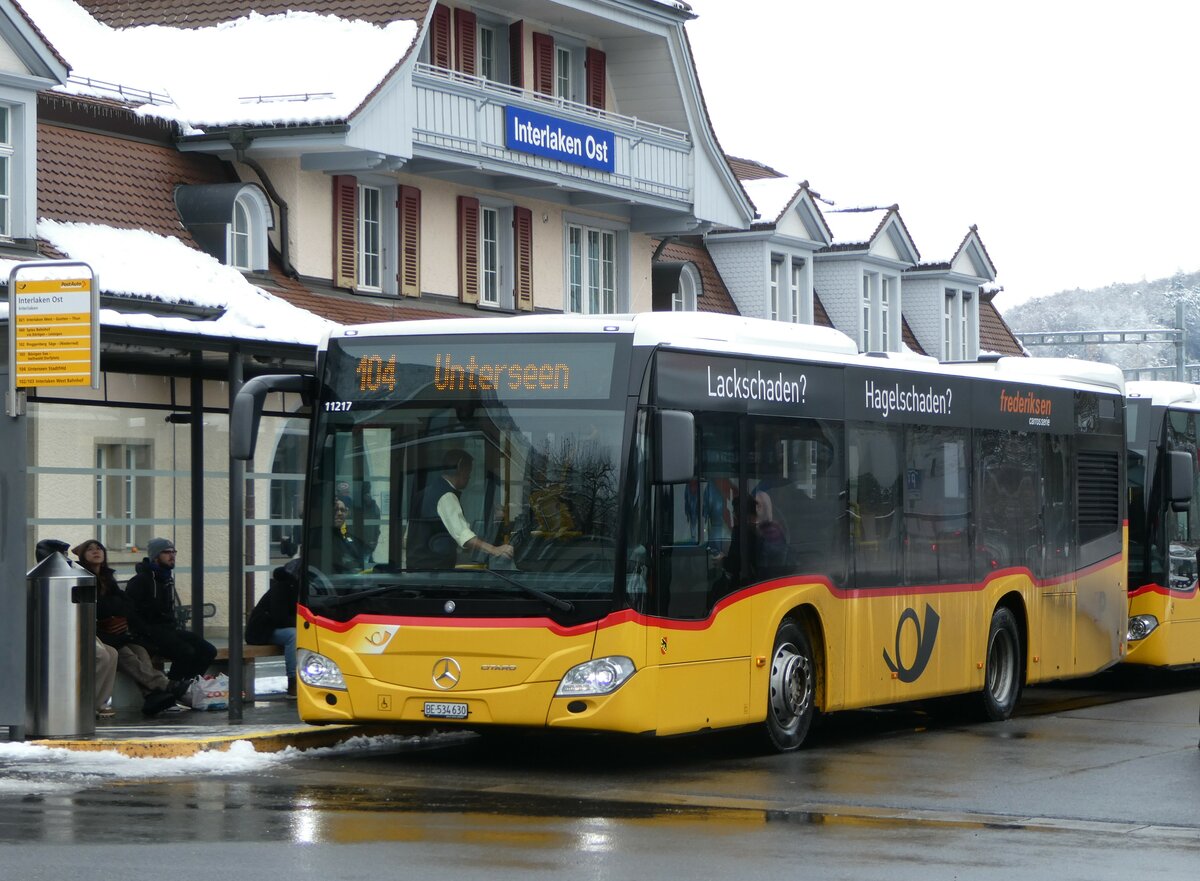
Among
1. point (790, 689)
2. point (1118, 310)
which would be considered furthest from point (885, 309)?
point (1118, 310)

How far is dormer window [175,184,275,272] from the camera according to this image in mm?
26406

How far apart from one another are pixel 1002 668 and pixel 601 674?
241 inches

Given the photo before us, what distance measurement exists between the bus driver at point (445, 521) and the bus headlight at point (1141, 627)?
1041 centimetres

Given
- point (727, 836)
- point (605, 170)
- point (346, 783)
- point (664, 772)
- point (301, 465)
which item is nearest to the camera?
point (727, 836)

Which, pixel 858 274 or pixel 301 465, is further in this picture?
pixel 858 274

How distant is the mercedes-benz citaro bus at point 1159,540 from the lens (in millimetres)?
21703

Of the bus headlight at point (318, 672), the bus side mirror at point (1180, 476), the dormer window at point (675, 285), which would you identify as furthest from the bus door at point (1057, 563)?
the dormer window at point (675, 285)

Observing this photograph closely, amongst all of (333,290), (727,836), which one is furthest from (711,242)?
(727,836)

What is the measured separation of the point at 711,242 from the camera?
4125 cm

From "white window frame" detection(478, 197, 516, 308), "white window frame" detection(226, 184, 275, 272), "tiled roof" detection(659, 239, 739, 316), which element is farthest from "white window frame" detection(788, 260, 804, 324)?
"white window frame" detection(226, 184, 275, 272)

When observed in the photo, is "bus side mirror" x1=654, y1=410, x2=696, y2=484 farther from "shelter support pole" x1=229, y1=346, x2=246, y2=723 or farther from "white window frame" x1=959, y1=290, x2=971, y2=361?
"white window frame" x1=959, y1=290, x2=971, y2=361

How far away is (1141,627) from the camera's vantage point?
21734 mm

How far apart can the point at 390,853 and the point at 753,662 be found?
479 centimetres

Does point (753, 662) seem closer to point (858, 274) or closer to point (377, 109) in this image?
point (377, 109)
